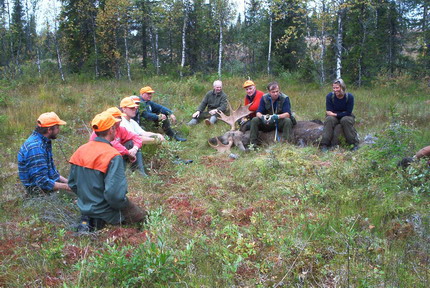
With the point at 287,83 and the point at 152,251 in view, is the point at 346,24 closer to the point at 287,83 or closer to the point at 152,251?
the point at 287,83

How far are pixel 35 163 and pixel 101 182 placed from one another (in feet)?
4.69

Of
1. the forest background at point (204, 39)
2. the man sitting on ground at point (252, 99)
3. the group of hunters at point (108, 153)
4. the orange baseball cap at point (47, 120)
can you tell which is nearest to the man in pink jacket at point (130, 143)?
the group of hunters at point (108, 153)

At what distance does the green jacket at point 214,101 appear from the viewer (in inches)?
384

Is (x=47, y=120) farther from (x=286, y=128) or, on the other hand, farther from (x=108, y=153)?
(x=286, y=128)

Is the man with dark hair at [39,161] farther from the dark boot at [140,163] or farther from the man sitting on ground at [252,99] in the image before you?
the man sitting on ground at [252,99]

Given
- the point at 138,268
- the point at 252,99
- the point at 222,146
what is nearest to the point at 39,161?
the point at 138,268

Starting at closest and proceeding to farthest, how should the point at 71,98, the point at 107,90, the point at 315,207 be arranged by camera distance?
the point at 315,207 → the point at 71,98 → the point at 107,90

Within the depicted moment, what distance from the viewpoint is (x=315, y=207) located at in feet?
13.0

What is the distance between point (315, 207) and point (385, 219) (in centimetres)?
72

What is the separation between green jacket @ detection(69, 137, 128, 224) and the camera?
3461 millimetres

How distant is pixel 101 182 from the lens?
355cm

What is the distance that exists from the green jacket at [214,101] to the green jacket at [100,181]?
245 inches

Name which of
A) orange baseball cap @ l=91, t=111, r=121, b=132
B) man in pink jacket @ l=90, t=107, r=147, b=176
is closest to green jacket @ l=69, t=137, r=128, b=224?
orange baseball cap @ l=91, t=111, r=121, b=132

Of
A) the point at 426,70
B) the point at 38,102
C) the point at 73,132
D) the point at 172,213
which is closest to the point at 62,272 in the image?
the point at 172,213
